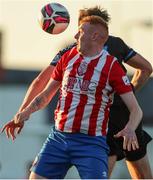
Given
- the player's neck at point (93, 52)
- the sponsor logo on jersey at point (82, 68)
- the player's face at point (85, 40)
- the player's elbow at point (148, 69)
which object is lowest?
the player's elbow at point (148, 69)

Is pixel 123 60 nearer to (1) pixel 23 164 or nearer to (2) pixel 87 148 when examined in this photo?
(2) pixel 87 148

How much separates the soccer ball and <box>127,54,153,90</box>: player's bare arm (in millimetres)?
741

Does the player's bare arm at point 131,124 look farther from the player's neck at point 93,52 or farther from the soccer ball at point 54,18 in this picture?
the soccer ball at point 54,18

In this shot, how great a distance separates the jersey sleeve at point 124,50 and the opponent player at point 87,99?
44.9 inches

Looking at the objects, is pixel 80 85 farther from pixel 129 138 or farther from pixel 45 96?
pixel 129 138

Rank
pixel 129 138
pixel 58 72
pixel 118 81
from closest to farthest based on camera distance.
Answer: pixel 129 138, pixel 118 81, pixel 58 72

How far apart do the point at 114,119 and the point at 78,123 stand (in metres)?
1.40

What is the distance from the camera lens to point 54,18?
11.2 m

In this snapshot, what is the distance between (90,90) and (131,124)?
0.49 metres

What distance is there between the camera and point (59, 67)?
395 inches

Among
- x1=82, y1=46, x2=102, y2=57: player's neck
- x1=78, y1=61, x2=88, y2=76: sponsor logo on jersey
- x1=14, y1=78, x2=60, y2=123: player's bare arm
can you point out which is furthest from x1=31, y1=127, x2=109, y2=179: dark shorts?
x1=82, y1=46, x2=102, y2=57: player's neck

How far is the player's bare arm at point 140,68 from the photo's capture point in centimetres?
1129

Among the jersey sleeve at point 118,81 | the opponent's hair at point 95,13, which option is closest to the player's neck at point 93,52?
the jersey sleeve at point 118,81

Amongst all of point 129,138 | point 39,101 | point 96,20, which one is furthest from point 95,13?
point 129,138
